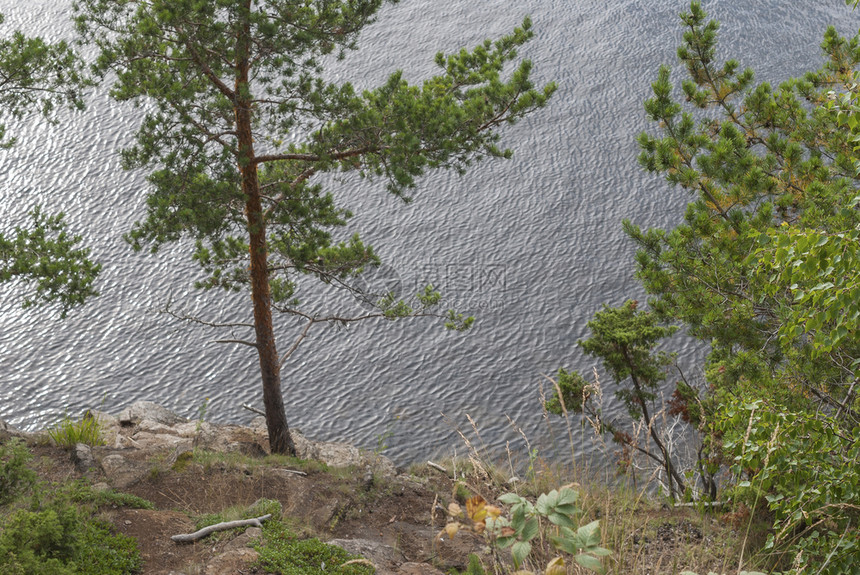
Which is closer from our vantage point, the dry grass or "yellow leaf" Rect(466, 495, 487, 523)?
"yellow leaf" Rect(466, 495, 487, 523)

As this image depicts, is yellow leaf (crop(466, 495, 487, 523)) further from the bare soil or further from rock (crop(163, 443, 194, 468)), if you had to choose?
rock (crop(163, 443, 194, 468))

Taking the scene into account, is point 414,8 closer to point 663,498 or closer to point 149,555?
point 663,498

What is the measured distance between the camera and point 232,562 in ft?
15.1

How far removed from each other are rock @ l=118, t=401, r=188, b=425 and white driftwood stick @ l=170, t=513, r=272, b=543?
229 inches

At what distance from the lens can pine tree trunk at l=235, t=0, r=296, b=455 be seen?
704 centimetres

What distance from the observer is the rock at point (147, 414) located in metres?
10.4

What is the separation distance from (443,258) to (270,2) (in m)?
7.77

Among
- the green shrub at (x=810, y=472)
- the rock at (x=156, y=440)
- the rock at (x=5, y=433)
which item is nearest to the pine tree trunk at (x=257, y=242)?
the rock at (x=156, y=440)

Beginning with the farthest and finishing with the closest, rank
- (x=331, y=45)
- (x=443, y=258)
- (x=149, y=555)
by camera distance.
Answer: (x=443, y=258) < (x=331, y=45) < (x=149, y=555)

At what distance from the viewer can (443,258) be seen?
14.2 metres

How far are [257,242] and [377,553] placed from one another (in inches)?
146

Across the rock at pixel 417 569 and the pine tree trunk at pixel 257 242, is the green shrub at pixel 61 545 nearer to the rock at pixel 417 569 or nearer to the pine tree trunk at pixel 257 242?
the rock at pixel 417 569

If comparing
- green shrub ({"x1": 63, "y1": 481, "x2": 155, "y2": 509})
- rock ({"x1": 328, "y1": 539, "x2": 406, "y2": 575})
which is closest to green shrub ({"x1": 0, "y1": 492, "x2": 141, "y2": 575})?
green shrub ({"x1": 63, "y1": 481, "x2": 155, "y2": 509})

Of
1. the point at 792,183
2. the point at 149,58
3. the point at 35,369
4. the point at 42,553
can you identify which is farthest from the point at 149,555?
the point at 35,369
